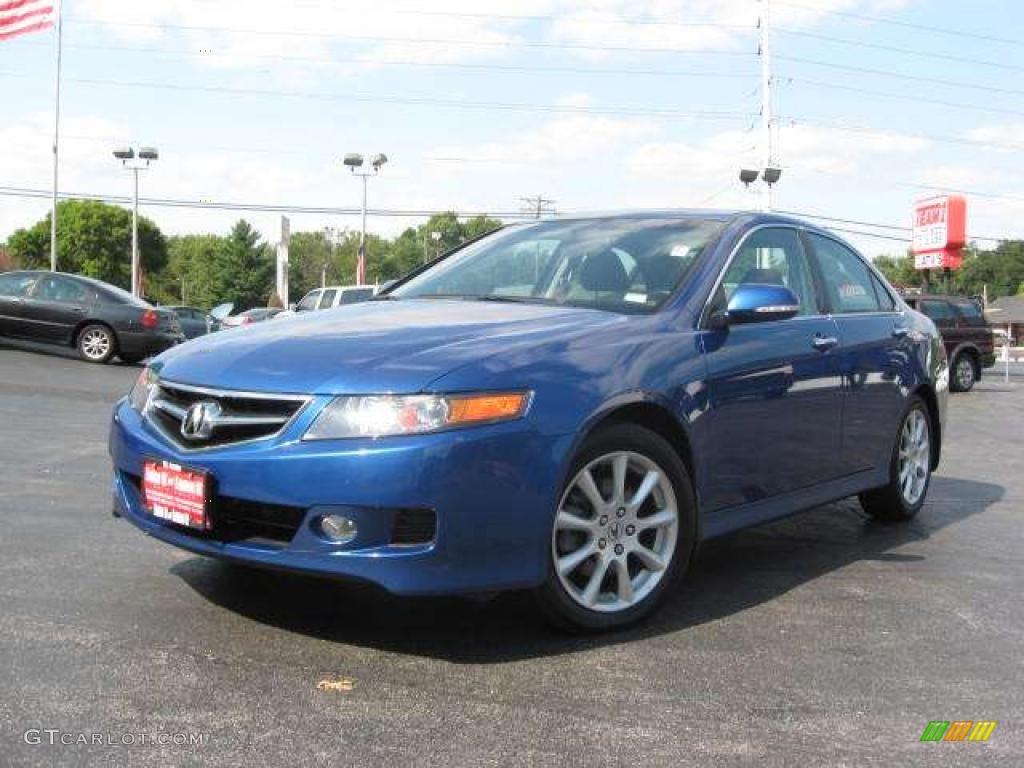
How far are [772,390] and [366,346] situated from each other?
1.78 metres

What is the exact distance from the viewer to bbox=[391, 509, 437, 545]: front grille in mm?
3221

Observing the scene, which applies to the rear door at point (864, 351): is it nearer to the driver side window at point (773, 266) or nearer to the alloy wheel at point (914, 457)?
the driver side window at point (773, 266)

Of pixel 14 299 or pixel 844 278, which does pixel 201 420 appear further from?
pixel 14 299

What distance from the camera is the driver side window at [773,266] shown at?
14.7 feet

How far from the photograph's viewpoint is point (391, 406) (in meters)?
3.25

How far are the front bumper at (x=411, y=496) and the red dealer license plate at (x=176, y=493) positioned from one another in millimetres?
63

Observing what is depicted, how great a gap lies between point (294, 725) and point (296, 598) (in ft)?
4.02

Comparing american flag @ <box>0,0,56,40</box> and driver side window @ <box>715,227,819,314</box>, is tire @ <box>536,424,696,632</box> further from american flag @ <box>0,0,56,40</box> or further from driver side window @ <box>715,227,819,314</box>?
american flag @ <box>0,0,56,40</box>

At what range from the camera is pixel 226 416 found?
135 inches

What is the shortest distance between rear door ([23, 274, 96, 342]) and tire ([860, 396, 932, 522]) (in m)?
13.9

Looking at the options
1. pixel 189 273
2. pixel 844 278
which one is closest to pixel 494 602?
pixel 844 278

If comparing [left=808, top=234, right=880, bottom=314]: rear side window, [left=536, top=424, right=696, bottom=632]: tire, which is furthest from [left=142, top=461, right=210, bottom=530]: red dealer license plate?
[left=808, top=234, right=880, bottom=314]: rear side window

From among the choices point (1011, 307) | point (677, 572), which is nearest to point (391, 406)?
point (677, 572)

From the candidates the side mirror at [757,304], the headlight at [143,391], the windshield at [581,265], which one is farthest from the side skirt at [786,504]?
the headlight at [143,391]
